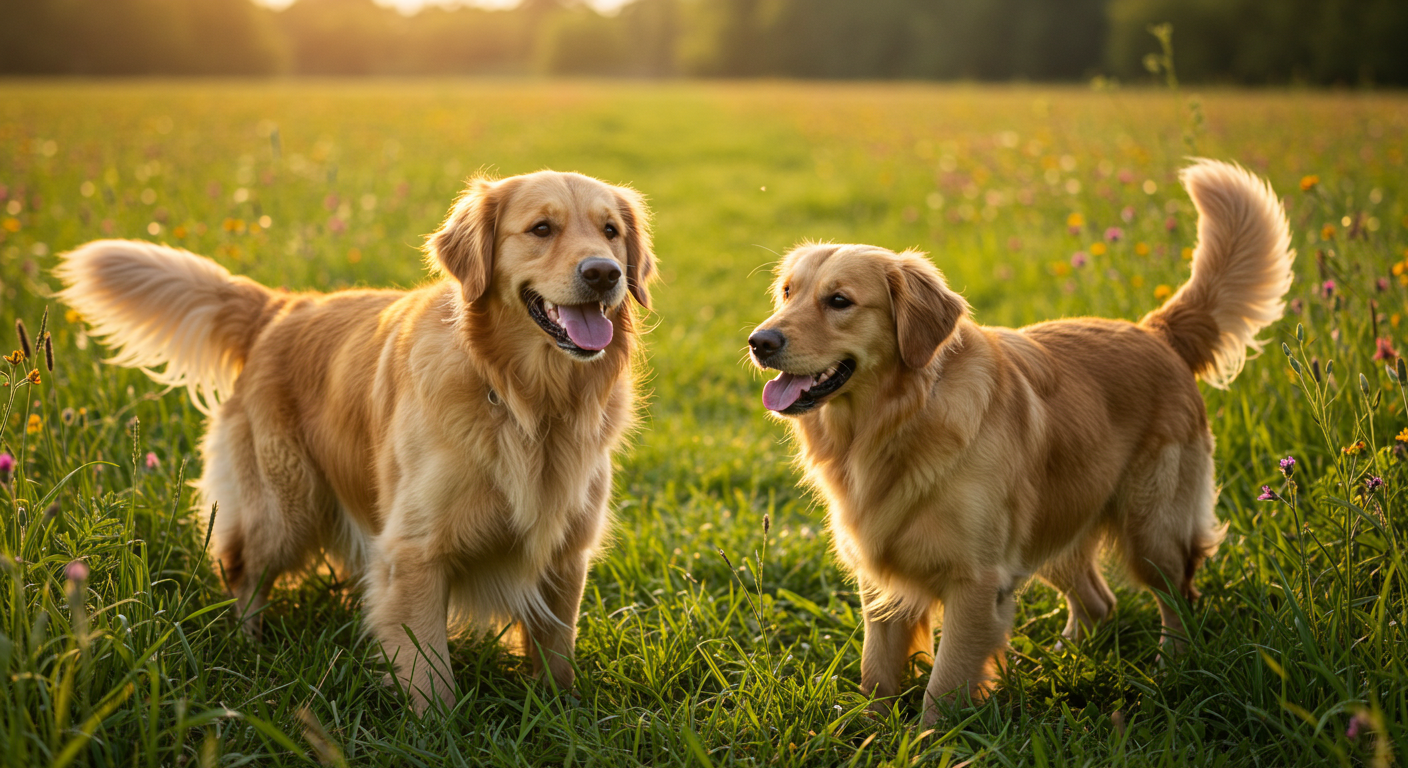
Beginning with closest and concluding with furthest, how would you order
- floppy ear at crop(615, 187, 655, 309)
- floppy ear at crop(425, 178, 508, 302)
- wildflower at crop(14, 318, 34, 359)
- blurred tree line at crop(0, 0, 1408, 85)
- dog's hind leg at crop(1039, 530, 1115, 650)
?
wildflower at crop(14, 318, 34, 359)
floppy ear at crop(425, 178, 508, 302)
floppy ear at crop(615, 187, 655, 309)
dog's hind leg at crop(1039, 530, 1115, 650)
blurred tree line at crop(0, 0, 1408, 85)

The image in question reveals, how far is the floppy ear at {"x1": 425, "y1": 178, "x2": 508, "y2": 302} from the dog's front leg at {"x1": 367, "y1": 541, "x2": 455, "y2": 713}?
79 centimetres

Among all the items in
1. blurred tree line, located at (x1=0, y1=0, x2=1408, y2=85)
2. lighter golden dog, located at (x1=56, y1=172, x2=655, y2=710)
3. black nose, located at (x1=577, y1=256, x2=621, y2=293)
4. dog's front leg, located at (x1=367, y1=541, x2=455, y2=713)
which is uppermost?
blurred tree line, located at (x1=0, y1=0, x2=1408, y2=85)

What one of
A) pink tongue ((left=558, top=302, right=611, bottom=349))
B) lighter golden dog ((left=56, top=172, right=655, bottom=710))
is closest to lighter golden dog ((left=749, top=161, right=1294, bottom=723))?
pink tongue ((left=558, top=302, right=611, bottom=349))

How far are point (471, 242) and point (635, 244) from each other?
1.89 feet

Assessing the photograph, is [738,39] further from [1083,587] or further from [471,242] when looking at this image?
[471,242]

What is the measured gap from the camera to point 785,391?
8.16ft

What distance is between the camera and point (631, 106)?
2652 centimetres

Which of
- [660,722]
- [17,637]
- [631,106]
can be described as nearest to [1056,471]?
[660,722]

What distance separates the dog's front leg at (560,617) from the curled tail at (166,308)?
147 cm

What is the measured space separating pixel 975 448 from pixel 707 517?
150 centimetres

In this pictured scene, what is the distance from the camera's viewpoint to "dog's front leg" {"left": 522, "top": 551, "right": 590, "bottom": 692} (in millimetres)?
2697

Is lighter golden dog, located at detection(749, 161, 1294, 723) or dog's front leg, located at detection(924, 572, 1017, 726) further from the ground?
lighter golden dog, located at detection(749, 161, 1294, 723)

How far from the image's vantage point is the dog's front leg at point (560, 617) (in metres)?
2.70

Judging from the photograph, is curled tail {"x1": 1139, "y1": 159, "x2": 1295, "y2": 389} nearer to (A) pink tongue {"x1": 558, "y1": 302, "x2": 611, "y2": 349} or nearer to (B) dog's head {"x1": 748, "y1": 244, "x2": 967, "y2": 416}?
(B) dog's head {"x1": 748, "y1": 244, "x2": 967, "y2": 416}
